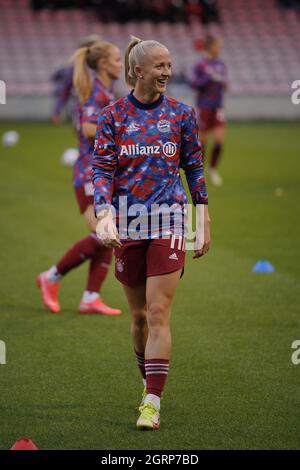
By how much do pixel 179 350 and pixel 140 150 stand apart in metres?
2.14

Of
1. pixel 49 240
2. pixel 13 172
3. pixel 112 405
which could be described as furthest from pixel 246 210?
pixel 112 405

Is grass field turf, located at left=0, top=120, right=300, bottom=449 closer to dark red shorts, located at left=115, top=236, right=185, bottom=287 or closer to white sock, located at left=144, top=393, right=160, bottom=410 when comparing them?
white sock, located at left=144, top=393, right=160, bottom=410

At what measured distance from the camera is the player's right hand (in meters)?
4.97

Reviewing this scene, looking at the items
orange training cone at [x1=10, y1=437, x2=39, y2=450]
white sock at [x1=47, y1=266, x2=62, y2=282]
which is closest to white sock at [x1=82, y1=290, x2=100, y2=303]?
white sock at [x1=47, y1=266, x2=62, y2=282]

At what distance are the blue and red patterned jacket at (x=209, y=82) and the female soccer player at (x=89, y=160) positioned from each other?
917 cm

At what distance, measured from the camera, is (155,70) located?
5.11 metres

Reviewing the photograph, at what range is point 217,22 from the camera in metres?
36.2

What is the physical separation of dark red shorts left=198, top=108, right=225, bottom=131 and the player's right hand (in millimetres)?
12100

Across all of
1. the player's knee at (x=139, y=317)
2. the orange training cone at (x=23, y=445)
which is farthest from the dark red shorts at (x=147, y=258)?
the orange training cone at (x=23, y=445)

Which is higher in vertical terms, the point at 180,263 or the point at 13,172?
the point at 13,172

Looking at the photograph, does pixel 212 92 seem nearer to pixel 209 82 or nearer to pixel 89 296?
pixel 209 82

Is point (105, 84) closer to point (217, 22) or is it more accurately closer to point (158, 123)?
point (158, 123)

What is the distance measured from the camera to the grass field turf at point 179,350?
202 inches

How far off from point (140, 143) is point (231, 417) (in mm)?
1590
